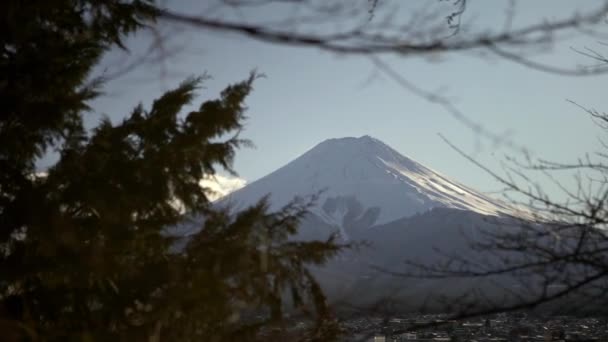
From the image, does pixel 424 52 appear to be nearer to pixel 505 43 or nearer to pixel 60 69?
pixel 505 43

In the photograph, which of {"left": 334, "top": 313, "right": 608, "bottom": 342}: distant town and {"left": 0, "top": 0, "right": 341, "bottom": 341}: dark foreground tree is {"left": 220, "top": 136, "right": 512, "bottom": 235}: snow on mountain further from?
{"left": 334, "top": 313, "right": 608, "bottom": 342}: distant town

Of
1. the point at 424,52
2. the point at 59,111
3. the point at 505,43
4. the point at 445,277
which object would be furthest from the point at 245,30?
the point at 59,111

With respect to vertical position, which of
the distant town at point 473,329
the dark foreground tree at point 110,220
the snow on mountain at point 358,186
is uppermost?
the snow on mountain at point 358,186

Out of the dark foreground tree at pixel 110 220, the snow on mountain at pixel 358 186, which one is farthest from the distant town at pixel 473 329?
the snow on mountain at pixel 358 186

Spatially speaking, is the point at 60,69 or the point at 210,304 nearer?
the point at 60,69

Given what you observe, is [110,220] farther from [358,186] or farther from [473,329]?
[358,186]

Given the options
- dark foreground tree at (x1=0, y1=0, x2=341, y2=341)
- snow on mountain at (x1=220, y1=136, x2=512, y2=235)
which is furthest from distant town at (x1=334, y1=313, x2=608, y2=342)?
snow on mountain at (x1=220, y1=136, x2=512, y2=235)

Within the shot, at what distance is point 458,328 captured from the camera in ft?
12.4

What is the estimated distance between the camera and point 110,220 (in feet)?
15.5

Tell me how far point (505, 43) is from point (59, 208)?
10.8ft

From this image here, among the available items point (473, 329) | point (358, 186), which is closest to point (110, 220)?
point (473, 329)

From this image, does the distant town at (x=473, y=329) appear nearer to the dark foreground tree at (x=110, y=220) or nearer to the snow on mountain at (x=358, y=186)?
the dark foreground tree at (x=110, y=220)

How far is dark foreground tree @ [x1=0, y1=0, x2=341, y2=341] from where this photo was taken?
4.40 meters

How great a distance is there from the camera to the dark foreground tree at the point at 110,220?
4.40m
